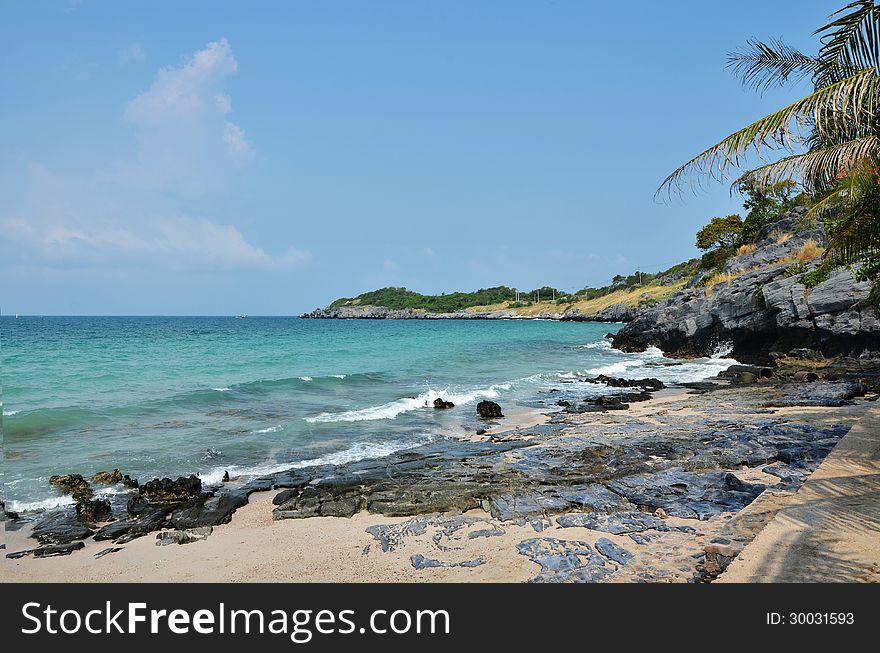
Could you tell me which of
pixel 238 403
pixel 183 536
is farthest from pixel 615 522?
pixel 238 403

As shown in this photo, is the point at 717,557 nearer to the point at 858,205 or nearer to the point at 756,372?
the point at 858,205

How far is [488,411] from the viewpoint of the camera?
59.0 ft

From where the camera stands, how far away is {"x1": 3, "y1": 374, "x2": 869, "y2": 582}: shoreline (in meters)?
6.20

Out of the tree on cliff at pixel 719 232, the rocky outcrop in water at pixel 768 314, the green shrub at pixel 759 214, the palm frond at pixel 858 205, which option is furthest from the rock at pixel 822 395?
the tree on cliff at pixel 719 232

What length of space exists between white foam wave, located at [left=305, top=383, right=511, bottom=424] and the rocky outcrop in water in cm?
1341

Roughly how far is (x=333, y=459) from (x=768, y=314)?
25.0m

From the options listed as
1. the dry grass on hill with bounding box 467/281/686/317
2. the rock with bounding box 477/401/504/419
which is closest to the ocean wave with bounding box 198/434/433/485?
the rock with bounding box 477/401/504/419

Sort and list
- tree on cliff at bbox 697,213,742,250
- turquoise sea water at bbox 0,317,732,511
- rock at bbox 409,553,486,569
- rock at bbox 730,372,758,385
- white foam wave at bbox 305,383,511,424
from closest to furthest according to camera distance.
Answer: rock at bbox 409,553,486,569 < turquoise sea water at bbox 0,317,732,511 < white foam wave at bbox 305,383,511,424 < rock at bbox 730,372,758,385 < tree on cliff at bbox 697,213,742,250

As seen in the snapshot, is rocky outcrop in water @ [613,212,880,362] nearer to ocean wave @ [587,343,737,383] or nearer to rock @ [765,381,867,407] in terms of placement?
ocean wave @ [587,343,737,383]

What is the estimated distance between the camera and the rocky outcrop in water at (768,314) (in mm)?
22859

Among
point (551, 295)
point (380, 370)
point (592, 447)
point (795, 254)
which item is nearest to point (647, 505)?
point (592, 447)

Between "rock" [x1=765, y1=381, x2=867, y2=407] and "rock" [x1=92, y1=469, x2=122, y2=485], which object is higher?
"rock" [x1=765, y1=381, x2=867, y2=407]

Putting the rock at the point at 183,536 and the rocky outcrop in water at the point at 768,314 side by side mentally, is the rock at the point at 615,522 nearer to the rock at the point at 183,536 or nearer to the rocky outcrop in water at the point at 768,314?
the rock at the point at 183,536

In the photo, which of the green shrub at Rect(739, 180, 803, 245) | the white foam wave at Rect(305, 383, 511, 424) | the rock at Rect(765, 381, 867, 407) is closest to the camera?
the rock at Rect(765, 381, 867, 407)
